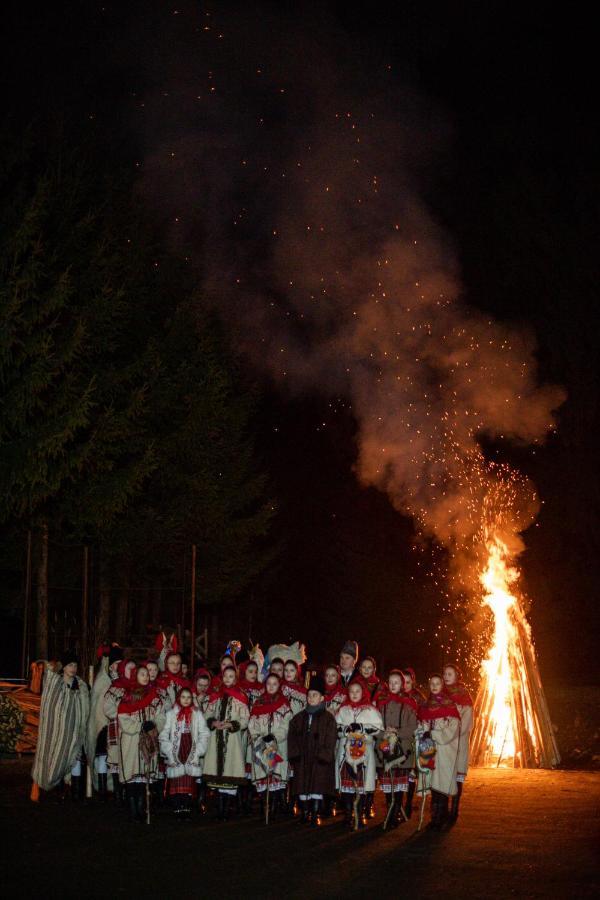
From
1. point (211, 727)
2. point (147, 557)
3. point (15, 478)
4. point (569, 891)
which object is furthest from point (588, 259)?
point (569, 891)

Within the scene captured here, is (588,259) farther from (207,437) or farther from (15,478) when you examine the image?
(15,478)

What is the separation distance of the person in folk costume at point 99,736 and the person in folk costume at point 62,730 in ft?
0.35

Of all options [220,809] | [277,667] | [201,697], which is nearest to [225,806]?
[220,809]

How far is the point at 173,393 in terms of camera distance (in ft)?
95.8

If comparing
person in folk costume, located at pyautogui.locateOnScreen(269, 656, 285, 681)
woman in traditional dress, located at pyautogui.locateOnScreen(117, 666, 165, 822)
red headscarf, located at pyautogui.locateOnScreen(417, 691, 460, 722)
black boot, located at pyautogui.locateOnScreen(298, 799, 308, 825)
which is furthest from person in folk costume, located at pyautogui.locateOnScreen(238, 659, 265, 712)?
red headscarf, located at pyautogui.locateOnScreen(417, 691, 460, 722)

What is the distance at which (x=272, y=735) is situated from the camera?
14055 millimetres

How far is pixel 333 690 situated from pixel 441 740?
1.75 m

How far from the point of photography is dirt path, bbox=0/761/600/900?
30.1 feet

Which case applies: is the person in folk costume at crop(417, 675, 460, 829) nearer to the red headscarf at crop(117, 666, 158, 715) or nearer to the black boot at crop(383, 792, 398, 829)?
the black boot at crop(383, 792, 398, 829)

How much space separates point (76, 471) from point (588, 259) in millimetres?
14280

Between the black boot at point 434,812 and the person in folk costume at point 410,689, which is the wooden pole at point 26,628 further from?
the black boot at point 434,812

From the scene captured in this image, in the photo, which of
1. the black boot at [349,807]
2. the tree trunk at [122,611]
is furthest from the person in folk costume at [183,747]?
the tree trunk at [122,611]

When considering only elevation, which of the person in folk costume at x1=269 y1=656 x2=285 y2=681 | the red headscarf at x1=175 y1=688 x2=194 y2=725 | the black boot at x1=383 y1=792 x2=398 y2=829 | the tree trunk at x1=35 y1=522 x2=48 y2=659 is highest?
the tree trunk at x1=35 y1=522 x2=48 y2=659

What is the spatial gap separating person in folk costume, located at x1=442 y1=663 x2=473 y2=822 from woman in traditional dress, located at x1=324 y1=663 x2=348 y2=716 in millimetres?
1294
